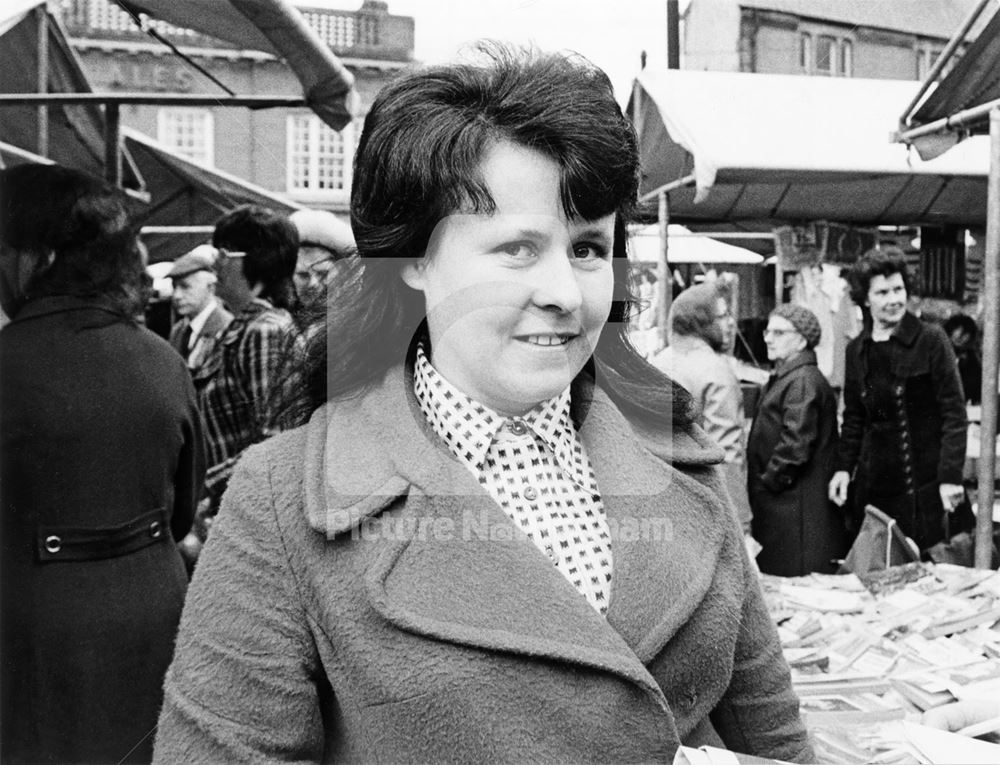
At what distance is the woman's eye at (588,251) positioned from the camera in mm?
1011

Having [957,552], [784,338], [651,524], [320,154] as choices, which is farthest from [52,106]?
[320,154]

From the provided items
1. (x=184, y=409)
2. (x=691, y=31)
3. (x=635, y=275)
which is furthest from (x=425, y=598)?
(x=691, y=31)

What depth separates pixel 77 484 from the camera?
6.44ft

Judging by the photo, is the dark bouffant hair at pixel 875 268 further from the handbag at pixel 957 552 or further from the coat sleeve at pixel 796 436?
the handbag at pixel 957 552

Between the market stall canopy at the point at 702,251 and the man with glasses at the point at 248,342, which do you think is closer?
the man with glasses at the point at 248,342

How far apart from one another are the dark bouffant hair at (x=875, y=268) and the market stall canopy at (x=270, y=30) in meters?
2.23

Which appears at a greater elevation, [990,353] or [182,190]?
[182,190]

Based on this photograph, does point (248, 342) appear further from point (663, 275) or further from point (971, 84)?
point (663, 275)

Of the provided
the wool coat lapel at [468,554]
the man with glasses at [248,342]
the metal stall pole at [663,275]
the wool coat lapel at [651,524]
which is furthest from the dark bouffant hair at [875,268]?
the wool coat lapel at [468,554]

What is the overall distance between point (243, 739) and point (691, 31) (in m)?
6.44

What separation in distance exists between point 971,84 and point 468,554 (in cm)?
269

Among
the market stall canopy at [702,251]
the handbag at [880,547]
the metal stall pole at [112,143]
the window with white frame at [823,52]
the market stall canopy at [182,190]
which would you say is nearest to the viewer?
the handbag at [880,547]

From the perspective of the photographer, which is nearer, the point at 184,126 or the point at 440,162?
the point at 440,162

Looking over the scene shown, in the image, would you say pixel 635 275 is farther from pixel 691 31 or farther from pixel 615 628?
pixel 691 31
